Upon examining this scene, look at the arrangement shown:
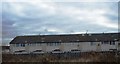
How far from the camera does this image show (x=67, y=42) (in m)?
49.2

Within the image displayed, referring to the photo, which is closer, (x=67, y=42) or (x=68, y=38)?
(x=67, y=42)

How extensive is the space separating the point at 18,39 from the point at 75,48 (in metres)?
13.8

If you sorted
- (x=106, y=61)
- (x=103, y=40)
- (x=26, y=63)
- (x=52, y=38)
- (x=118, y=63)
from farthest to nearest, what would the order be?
(x=52, y=38)
(x=103, y=40)
(x=26, y=63)
(x=106, y=61)
(x=118, y=63)

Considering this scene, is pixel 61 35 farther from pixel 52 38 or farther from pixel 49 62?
pixel 49 62

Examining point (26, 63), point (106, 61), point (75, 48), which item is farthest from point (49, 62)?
point (75, 48)

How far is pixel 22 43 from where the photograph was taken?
52188 millimetres

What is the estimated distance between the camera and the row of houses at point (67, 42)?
47625 millimetres

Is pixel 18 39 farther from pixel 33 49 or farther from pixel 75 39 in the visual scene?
pixel 75 39

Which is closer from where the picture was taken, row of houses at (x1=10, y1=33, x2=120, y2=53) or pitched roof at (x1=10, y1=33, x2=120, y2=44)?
row of houses at (x1=10, y1=33, x2=120, y2=53)

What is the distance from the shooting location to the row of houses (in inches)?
1875

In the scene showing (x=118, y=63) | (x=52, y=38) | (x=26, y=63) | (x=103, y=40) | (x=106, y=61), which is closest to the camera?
(x=118, y=63)

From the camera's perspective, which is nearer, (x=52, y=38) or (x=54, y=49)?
(x=54, y=49)

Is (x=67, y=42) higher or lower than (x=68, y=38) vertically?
lower

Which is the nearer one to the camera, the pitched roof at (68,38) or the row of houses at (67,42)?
the row of houses at (67,42)
